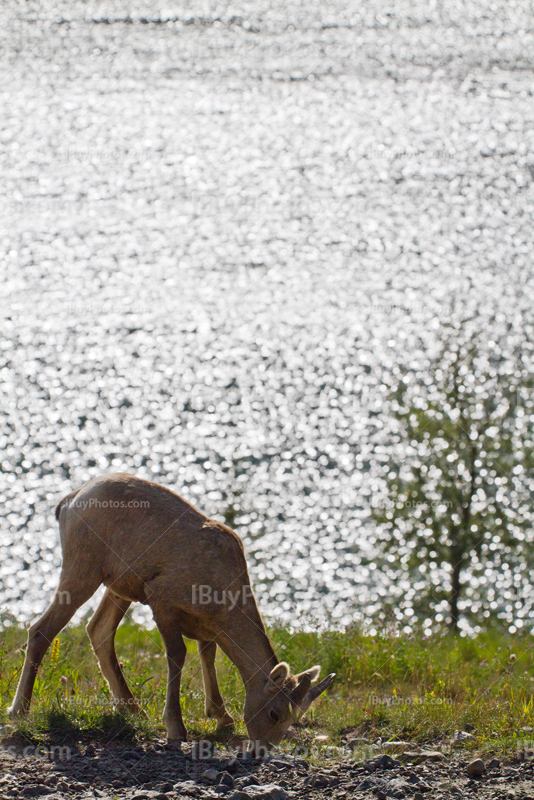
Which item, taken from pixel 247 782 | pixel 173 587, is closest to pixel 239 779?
pixel 247 782

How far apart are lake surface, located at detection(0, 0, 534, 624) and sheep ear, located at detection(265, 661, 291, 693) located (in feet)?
11.8

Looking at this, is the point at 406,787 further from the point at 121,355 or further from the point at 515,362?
the point at 121,355

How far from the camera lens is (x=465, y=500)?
65.2 ft

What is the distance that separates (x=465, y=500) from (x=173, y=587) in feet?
48.5

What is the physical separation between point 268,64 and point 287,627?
70.9 meters

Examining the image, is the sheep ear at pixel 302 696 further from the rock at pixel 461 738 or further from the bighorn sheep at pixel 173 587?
the rock at pixel 461 738

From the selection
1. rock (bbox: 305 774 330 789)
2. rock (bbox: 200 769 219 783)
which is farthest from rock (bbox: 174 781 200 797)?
rock (bbox: 305 774 330 789)

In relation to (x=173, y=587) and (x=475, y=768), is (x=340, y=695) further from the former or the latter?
(x=173, y=587)

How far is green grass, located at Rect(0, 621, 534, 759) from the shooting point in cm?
642

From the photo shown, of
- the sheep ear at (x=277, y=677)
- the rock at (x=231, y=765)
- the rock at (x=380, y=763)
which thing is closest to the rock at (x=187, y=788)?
the rock at (x=231, y=765)

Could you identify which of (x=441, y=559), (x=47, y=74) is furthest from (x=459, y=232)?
(x=47, y=74)

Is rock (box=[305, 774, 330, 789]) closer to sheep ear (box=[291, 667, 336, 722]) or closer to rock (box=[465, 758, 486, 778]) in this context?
sheep ear (box=[291, 667, 336, 722])

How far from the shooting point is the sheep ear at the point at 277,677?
6.37m

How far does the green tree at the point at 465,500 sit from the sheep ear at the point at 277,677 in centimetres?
1305
